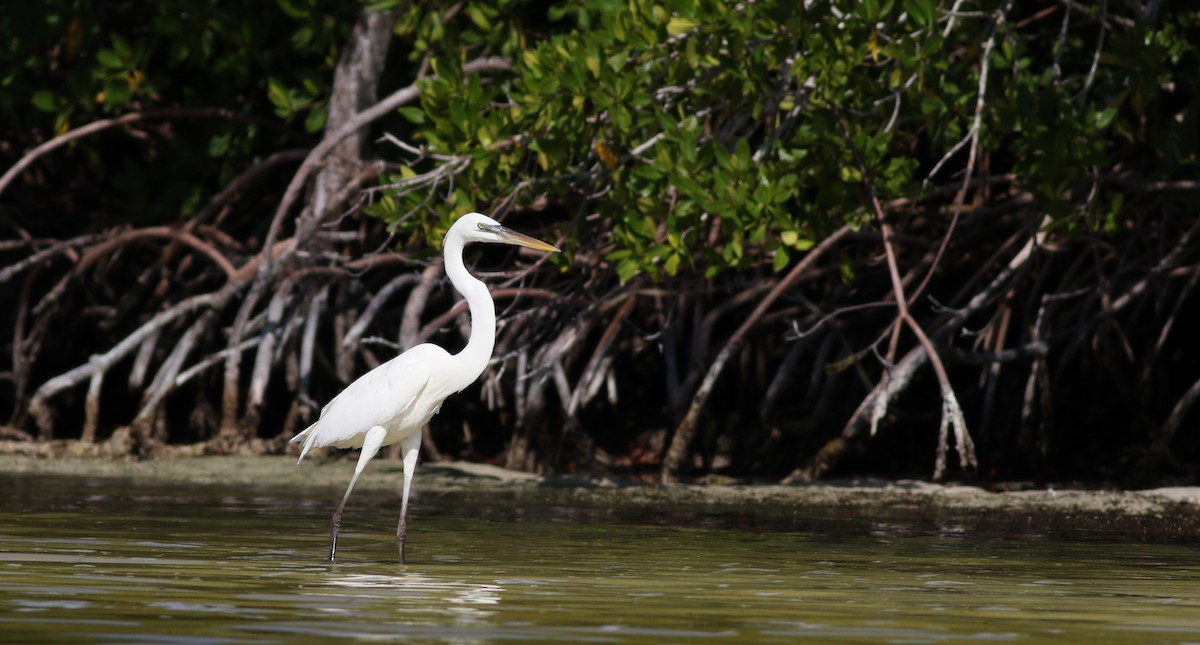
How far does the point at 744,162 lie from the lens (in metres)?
7.44

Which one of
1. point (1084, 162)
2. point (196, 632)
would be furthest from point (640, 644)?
point (1084, 162)

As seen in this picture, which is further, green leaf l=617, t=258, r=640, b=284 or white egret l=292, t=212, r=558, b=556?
green leaf l=617, t=258, r=640, b=284

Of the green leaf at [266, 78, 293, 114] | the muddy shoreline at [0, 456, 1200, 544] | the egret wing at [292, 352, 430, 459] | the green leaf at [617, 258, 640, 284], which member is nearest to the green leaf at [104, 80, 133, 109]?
the green leaf at [266, 78, 293, 114]

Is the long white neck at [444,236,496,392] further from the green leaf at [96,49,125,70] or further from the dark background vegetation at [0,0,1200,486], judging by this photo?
the green leaf at [96,49,125,70]

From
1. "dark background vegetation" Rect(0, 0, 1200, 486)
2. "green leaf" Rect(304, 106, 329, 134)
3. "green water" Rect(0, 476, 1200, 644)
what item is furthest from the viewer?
"green leaf" Rect(304, 106, 329, 134)

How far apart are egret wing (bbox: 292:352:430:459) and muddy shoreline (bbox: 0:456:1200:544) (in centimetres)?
136

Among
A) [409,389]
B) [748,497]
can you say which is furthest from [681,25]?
[748,497]

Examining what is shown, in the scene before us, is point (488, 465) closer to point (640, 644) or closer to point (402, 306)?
point (402, 306)

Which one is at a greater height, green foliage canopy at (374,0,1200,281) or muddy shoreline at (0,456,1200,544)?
green foliage canopy at (374,0,1200,281)

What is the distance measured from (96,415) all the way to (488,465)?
88.2 inches

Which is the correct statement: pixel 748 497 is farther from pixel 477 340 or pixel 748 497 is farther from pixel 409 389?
pixel 409 389

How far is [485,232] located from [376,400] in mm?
779

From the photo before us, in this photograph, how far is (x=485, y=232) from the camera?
21.8 ft

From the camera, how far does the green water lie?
13.1 ft
